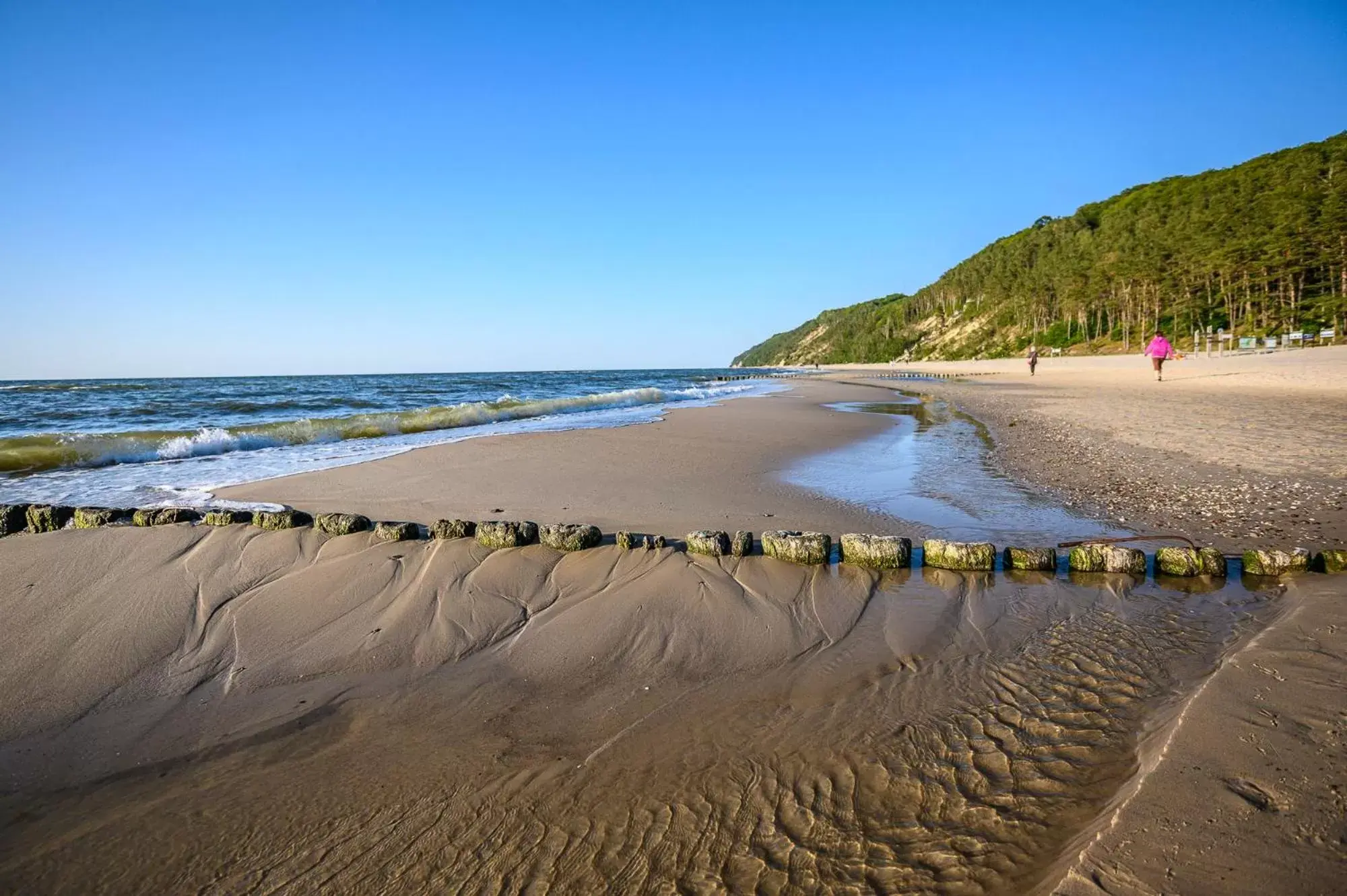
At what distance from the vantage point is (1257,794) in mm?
2344

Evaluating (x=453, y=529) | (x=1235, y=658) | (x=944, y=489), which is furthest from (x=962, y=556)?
(x=453, y=529)

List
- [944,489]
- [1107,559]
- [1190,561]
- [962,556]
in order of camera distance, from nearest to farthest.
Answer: [1190,561] < [1107,559] < [962,556] < [944,489]

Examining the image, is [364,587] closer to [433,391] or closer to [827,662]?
[827,662]

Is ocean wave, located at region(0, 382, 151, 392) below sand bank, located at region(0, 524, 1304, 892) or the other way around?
the other way around

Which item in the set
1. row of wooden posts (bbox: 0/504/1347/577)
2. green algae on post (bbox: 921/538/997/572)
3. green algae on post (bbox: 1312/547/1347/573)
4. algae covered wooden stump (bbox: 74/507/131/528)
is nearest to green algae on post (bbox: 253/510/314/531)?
row of wooden posts (bbox: 0/504/1347/577)

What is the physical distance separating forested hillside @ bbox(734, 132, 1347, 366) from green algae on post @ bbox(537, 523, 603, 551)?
56.4 metres

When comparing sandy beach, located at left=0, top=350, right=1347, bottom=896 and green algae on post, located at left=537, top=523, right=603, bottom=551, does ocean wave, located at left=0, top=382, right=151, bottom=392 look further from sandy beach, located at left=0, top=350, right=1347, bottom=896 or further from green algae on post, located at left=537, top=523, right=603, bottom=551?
green algae on post, located at left=537, top=523, right=603, bottom=551

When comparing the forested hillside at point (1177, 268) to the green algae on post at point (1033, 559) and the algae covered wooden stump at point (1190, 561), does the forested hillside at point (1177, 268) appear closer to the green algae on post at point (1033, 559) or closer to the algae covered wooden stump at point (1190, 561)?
the algae covered wooden stump at point (1190, 561)

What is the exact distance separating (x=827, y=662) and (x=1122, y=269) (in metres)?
73.7

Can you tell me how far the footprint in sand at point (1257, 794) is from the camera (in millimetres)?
2275

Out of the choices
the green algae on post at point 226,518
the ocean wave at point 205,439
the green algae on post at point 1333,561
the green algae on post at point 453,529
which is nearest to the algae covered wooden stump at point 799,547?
the green algae on post at point 453,529

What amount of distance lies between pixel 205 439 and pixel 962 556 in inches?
597

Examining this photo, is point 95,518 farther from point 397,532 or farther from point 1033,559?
point 1033,559

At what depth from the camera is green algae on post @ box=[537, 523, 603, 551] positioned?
18.4 feet
